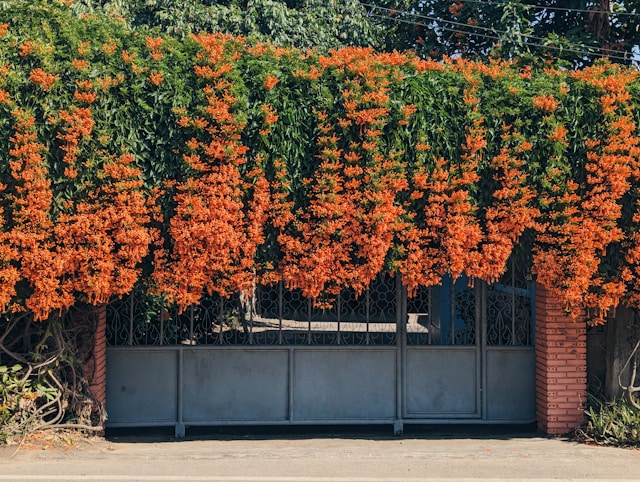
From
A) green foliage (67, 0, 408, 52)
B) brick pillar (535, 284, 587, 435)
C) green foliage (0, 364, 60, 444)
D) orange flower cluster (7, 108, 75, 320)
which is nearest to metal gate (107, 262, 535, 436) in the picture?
brick pillar (535, 284, 587, 435)

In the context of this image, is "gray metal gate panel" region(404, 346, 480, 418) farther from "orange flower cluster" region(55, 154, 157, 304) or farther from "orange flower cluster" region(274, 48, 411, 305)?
"orange flower cluster" region(55, 154, 157, 304)

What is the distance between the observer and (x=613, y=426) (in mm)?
9656

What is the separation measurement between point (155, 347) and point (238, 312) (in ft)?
3.84

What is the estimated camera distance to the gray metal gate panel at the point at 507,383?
1064cm

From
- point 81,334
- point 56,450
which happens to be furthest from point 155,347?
point 56,450

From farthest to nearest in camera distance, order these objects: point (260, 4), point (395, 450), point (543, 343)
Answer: point (260, 4)
point (543, 343)
point (395, 450)

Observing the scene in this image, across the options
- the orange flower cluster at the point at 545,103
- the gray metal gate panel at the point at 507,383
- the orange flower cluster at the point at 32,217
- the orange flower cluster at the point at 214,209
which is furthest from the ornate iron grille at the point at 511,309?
the orange flower cluster at the point at 32,217

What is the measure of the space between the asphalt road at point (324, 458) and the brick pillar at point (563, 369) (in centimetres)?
39

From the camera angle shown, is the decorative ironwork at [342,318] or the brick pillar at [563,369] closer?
the brick pillar at [563,369]

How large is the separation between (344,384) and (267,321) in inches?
52.1

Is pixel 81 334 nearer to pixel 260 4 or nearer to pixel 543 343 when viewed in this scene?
pixel 543 343

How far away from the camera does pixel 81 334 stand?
984 cm

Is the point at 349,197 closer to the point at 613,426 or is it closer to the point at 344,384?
the point at 344,384

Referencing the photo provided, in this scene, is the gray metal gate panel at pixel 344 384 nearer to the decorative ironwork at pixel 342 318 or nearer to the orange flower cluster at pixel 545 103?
the decorative ironwork at pixel 342 318
